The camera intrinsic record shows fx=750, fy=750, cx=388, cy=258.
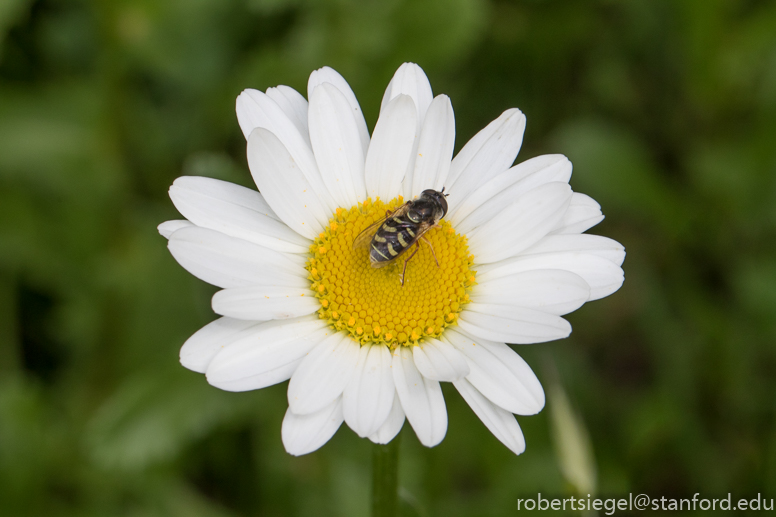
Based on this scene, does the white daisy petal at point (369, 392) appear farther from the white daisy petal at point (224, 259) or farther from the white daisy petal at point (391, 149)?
the white daisy petal at point (391, 149)

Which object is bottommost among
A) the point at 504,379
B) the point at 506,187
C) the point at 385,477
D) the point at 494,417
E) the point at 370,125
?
the point at 385,477

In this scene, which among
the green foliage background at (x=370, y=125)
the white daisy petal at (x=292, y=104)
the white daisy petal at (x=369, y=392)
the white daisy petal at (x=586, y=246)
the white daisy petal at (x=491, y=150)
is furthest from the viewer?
the green foliage background at (x=370, y=125)

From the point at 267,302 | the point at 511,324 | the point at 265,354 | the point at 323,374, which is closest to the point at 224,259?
the point at 267,302

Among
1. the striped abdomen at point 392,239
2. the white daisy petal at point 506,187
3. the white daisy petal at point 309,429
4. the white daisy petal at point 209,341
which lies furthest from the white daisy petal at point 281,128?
the white daisy petal at point 309,429

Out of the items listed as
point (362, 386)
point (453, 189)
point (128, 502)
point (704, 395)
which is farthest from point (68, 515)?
point (704, 395)

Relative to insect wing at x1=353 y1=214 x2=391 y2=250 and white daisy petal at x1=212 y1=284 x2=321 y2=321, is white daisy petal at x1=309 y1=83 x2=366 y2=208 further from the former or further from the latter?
white daisy petal at x1=212 y1=284 x2=321 y2=321

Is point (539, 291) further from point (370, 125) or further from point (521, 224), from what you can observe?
point (370, 125)

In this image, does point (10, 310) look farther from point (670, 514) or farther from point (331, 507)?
point (670, 514)
